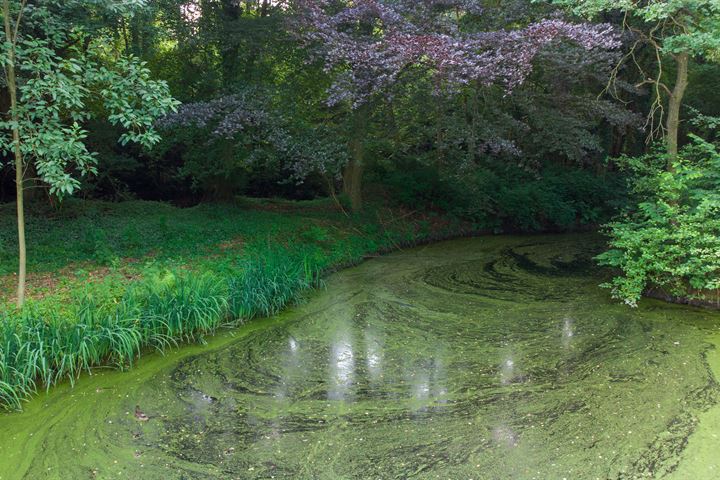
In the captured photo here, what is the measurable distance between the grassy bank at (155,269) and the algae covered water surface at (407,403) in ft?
0.94

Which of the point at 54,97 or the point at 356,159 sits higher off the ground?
the point at 54,97

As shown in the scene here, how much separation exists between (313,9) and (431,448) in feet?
20.7

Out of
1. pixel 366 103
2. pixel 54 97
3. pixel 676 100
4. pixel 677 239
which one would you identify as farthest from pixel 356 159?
pixel 54 97

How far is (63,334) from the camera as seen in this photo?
14.2 feet

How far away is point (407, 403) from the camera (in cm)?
394

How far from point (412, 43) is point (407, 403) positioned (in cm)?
446

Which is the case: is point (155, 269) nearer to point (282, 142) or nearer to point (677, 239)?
point (282, 142)

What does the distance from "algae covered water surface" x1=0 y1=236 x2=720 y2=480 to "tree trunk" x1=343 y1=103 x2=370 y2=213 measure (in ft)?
11.8

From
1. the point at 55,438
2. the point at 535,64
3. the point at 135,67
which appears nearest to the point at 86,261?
the point at 135,67

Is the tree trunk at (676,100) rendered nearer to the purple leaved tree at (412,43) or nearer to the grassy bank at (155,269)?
the purple leaved tree at (412,43)

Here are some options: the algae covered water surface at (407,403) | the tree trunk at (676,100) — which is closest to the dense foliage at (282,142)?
the tree trunk at (676,100)

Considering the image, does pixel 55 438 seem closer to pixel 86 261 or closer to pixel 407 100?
pixel 86 261

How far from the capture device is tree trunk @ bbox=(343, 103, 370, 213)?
862cm

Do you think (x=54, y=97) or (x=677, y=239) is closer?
(x=54, y=97)
